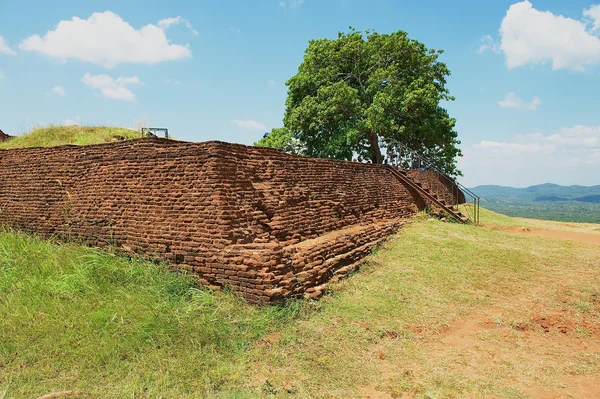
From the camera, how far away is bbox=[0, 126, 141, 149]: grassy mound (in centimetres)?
1445

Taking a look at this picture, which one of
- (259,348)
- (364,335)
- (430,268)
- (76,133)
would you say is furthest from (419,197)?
(76,133)

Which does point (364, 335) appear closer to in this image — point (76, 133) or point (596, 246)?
point (596, 246)

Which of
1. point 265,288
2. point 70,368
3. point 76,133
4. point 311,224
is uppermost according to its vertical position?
point 76,133

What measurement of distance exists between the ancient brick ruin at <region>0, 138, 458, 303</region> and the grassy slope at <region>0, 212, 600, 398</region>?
34 centimetres

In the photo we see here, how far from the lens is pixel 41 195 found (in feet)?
26.6

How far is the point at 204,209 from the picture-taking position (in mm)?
6043

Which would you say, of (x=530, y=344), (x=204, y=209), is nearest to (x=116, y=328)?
(x=204, y=209)

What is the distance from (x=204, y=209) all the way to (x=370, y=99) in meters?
13.8

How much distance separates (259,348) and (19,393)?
218 cm

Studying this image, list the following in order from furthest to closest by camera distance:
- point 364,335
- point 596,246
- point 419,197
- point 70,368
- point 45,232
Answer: point 419,197 → point 596,246 → point 45,232 → point 364,335 → point 70,368

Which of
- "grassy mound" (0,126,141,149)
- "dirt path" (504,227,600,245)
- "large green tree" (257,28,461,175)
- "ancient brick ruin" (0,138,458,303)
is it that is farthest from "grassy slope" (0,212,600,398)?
"large green tree" (257,28,461,175)

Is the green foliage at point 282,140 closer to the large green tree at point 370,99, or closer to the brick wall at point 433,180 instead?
the large green tree at point 370,99

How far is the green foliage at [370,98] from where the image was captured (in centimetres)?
1705

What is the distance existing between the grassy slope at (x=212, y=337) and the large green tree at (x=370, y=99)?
1091 centimetres
